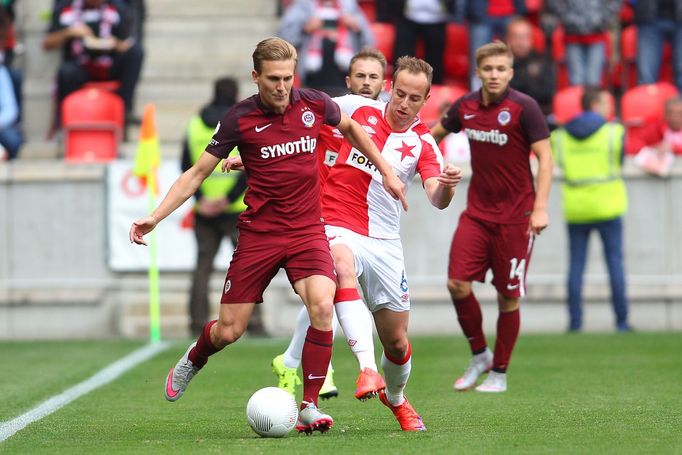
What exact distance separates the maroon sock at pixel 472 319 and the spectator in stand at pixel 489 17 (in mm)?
7308

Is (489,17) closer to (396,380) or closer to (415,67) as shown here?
(415,67)

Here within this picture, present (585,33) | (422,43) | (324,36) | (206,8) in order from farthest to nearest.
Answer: (206,8)
(422,43)
(585,33)
(324,36)

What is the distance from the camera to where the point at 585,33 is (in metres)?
17.1

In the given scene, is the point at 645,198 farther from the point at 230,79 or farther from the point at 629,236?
the point at 230,79

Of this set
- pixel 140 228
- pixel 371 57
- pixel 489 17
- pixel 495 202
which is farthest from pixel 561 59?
pixel 140 228

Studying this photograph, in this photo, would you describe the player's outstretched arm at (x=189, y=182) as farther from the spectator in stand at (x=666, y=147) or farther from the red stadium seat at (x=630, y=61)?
the red stadium seat at (x=630, y=61)

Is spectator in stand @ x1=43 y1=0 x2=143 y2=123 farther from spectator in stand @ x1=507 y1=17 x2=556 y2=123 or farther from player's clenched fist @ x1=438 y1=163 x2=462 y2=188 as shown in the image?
player's clenched fist @ x1=438 y1=163 x2=462 y2=188

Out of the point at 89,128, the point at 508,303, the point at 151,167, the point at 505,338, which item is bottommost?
the point at 505,338

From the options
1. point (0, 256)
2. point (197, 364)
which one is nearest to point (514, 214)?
point (197, 364)

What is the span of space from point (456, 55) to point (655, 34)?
8.18ft

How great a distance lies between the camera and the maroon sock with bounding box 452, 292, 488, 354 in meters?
10.3

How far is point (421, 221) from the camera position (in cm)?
1603

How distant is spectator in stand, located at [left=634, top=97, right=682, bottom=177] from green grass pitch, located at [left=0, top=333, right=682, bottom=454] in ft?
7.47

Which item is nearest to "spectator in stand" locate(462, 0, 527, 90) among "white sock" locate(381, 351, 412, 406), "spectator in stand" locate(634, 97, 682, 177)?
"spectator in stand" locate(634, 97, 682, 177)
